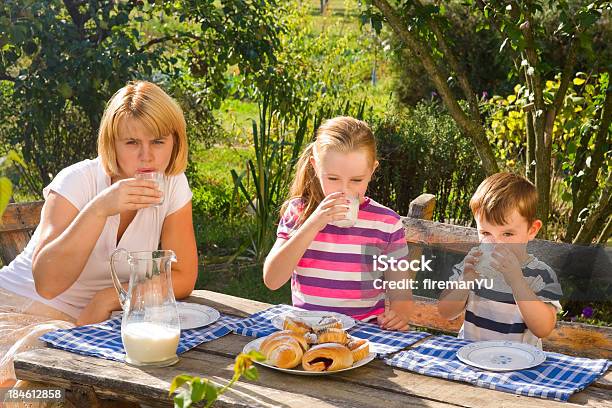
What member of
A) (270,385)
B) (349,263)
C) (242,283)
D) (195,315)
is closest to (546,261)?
(349,263)

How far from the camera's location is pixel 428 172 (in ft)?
16.6

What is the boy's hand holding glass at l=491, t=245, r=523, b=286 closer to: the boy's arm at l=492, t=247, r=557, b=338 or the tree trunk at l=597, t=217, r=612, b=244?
the boy's arm at l=492, t=247, r=557, b=338

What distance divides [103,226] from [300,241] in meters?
0.54

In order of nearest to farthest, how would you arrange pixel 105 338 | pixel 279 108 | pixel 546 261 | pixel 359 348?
pixel 359 348 < pixel 105 338 < pixel 546 261 < pixel 279 108

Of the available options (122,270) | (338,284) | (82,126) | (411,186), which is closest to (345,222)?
(338,284)

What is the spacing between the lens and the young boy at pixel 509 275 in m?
2.24

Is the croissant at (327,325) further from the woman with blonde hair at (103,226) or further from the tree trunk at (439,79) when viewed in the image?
the tree trunk at (439,79)

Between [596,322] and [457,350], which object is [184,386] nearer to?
[457,350]

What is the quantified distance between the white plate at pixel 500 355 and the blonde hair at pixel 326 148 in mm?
716

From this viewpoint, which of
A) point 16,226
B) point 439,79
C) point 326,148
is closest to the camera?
point 326,148

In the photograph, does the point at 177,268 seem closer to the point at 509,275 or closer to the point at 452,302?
the point at 452,302

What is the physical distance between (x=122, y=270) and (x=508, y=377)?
1.15 m

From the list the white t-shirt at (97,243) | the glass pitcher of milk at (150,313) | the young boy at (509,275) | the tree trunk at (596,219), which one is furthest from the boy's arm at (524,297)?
the tree trunk at (596,219)

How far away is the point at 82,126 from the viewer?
18.3 ft
